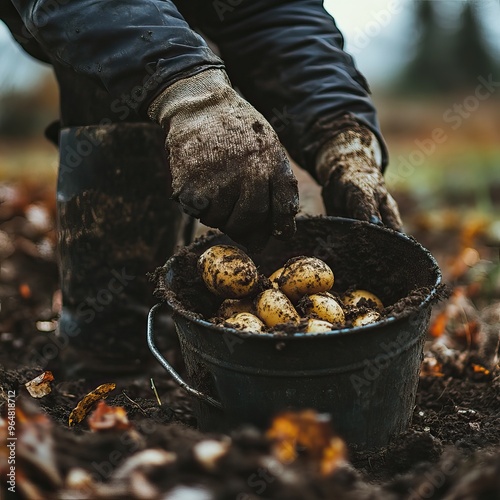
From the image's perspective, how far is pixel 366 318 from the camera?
1.77 metres

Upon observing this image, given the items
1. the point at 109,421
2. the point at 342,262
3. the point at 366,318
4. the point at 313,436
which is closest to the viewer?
the point at 313,436

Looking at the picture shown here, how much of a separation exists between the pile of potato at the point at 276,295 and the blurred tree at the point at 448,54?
34.4ft

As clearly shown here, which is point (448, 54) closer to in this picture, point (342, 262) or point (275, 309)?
point (342, 262)

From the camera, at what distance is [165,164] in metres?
2.50

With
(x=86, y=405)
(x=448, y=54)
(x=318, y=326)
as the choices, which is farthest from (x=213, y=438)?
(x=448, y=54)

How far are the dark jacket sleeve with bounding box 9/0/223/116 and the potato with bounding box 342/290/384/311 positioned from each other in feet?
2.82

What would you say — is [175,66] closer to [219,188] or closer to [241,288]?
[219,188]

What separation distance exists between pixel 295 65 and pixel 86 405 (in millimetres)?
1503

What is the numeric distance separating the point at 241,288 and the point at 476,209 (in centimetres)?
442

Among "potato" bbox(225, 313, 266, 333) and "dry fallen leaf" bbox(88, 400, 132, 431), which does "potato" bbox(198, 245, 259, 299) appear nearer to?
"potato" bbox(225, 313, 266, 333)

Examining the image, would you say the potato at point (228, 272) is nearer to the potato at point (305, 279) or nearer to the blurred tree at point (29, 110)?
the potato at point (305, 279)

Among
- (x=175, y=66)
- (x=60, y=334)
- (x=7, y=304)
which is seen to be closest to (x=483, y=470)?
(x=175, y=66)

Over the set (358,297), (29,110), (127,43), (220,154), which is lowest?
(29,110)

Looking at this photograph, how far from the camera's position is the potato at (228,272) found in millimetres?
1838
